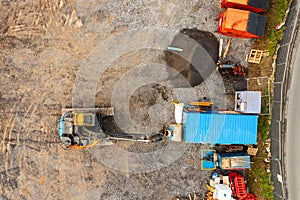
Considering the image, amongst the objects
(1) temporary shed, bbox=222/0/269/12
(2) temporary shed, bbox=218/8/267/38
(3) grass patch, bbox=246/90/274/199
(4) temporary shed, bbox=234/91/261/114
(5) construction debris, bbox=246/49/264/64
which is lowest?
(3) grass patch, bbox=246/90/274/199

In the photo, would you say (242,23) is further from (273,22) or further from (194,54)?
(194,54)

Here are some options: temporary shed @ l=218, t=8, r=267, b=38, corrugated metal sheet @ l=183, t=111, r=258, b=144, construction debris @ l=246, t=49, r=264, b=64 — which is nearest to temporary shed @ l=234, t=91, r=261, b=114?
corrugated metal sheet @ l=183, t=111, r=258, b=144

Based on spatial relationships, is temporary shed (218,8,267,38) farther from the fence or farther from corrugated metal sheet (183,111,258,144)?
corrugated metal sheet (183,111,258,144)

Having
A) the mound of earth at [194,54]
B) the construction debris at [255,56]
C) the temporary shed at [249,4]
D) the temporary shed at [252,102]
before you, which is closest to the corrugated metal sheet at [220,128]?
the temporary shed at [252,102]

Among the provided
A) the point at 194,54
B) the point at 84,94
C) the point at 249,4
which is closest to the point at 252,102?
the point at 194,54

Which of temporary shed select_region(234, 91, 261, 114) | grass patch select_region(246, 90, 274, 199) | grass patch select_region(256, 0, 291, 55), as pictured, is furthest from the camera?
grass patch select_region(246, 90, 274, 199)

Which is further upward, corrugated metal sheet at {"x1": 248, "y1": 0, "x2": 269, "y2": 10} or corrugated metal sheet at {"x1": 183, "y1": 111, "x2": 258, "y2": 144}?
corrugated metal sheet at {"x1": 248, "y1": 0, "x2": 269, "y2": 10}

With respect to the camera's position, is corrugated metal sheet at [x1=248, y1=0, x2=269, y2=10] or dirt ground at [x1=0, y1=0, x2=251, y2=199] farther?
dirt ground at [x1=0, y1=0, x2=251, y2=199]

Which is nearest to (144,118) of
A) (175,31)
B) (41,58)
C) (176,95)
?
(176,95)
